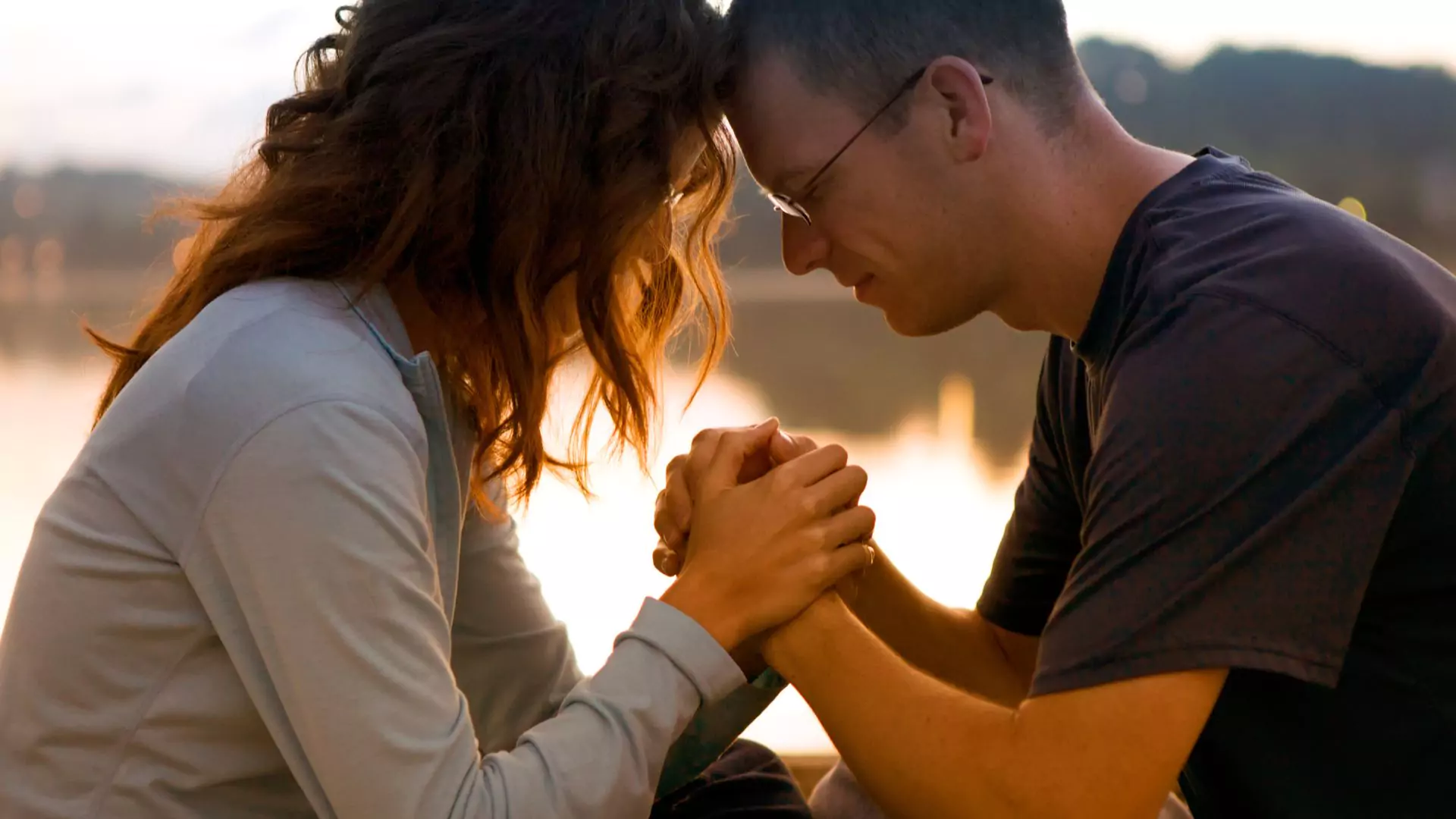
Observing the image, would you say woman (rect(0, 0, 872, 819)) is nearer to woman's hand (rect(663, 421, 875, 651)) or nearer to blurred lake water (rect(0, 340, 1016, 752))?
woman's hand (rect(663, 421, 875, 651))

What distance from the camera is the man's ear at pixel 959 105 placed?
1174 mm

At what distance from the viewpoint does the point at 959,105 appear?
119cm

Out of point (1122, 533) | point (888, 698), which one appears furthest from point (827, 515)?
point (1122, 533)

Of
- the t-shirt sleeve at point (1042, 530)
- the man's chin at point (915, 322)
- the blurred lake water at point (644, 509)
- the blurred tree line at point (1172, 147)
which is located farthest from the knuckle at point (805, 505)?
the blurred tree line at point (1172, 147)

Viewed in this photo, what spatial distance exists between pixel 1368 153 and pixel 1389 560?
3272 millimetres

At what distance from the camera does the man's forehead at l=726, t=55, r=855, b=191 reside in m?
1.22

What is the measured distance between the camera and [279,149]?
1.09 meters

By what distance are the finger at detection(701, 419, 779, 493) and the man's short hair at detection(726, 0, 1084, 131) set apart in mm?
326

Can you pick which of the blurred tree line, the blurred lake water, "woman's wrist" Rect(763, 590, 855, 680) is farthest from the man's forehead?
the blurred tree line

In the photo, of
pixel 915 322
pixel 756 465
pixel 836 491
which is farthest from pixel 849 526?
pixel 915 322

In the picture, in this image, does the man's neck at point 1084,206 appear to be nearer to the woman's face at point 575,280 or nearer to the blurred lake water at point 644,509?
the woman's face at point 575,280

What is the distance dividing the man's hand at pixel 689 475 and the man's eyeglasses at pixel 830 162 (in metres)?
0.23

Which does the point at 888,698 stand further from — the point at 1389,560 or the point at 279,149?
the point at 279,149

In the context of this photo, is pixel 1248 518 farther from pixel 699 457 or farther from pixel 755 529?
pixel 699 457
